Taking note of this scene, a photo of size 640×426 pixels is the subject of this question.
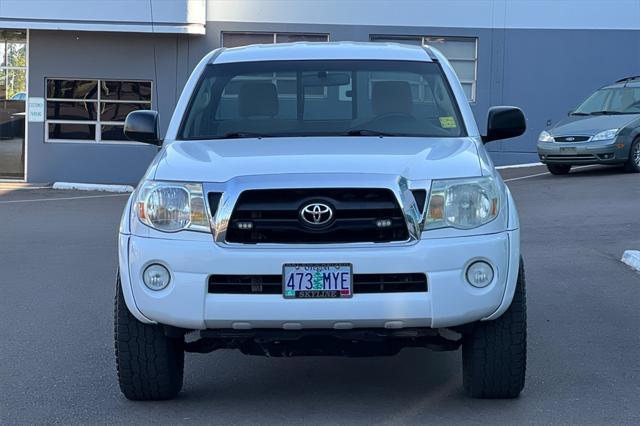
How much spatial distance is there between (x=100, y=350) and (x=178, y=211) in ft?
7.04

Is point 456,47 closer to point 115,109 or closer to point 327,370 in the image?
point 115,109

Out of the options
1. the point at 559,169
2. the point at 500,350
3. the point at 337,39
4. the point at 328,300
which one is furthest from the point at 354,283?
the point at 337,39

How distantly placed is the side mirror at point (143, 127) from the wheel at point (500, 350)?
2.45m

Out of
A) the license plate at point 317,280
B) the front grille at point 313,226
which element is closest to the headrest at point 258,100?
the front grille at point 313,226

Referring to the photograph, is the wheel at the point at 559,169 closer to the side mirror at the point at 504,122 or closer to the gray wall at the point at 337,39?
the gray wall at the point at 337,39

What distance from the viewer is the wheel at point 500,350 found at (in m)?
4.97

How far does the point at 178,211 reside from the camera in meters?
4.79

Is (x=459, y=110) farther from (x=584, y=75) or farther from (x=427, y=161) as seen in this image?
(x=584, y=75)

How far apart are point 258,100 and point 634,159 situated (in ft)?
44.6

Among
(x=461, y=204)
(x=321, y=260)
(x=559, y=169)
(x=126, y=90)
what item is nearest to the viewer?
(x=321, y=260)

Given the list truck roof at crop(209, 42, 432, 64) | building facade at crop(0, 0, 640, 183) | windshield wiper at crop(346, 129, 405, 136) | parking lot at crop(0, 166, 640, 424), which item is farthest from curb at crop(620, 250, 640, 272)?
building facade at crop(0, 0, 640, 183)

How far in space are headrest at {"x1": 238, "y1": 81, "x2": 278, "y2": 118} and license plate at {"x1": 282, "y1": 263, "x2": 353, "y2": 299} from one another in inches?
65.3

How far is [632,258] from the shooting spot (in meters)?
9.55

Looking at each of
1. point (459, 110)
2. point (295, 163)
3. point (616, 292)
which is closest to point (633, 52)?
point (616, 292)
